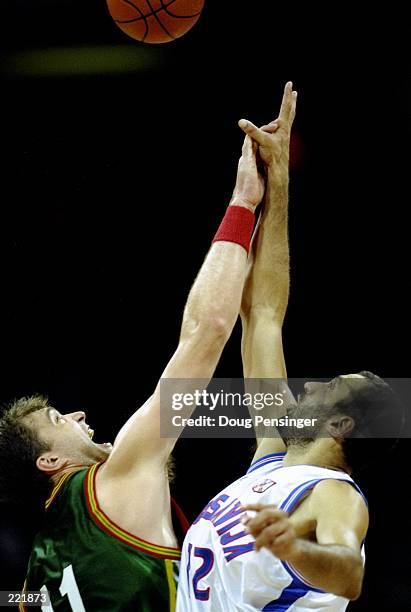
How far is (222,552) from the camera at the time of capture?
2682 mm

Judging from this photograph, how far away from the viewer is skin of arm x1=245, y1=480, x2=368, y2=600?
1.88 meters

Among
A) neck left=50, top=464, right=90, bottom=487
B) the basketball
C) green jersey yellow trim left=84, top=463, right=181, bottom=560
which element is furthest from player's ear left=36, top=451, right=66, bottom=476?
the basketball

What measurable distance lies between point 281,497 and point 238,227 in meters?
1.05

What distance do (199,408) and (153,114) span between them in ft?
7.28

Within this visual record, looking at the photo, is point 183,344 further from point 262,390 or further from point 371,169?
point 371,169

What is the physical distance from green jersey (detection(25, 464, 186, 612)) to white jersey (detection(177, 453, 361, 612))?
0.28 ft

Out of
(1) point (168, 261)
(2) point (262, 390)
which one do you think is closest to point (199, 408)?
(1) point (168, 261)

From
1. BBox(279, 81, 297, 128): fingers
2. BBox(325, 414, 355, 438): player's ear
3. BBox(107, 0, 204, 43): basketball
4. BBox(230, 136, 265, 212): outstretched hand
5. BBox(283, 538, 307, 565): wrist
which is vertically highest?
BBox(107, 0, 204, 43): basketball

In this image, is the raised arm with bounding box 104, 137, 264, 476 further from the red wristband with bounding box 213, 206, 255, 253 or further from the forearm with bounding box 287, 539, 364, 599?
the forearm with bounding box 287, 539, 364, 599

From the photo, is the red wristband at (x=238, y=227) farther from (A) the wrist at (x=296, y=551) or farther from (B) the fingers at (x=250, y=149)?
(A) the wrist at (x=296, y=551)

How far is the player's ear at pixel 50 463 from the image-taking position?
3.18 meters

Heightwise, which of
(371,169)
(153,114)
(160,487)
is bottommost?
(160,487)

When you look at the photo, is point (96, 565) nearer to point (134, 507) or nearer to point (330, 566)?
point (134, 507)

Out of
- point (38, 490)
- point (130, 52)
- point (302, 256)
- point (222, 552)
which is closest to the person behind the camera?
point (222, 552)
